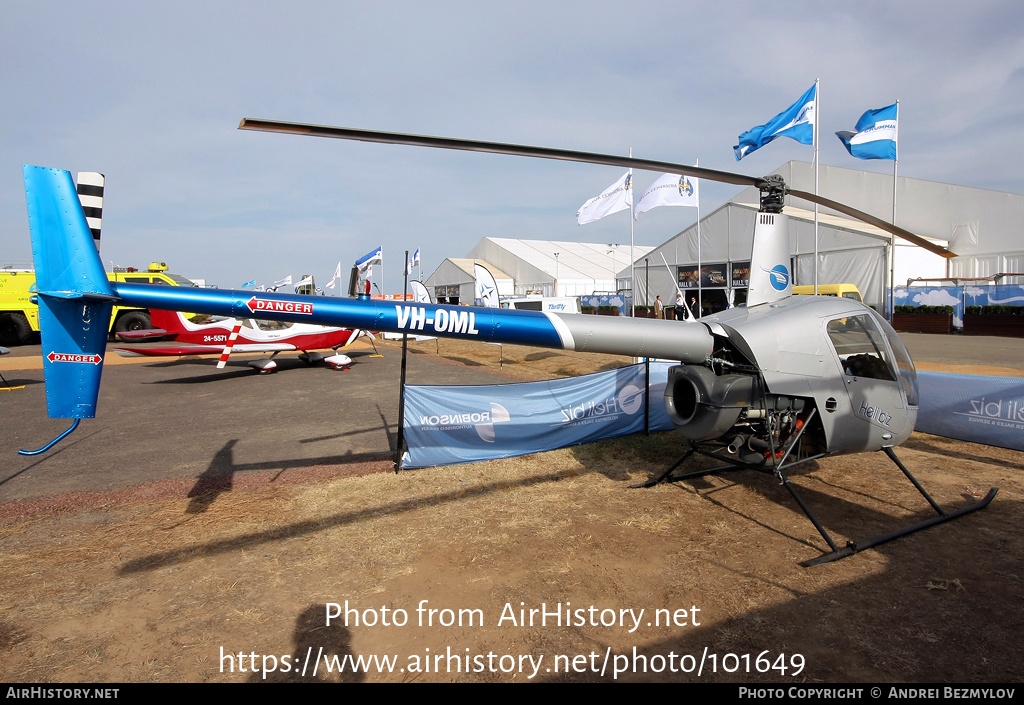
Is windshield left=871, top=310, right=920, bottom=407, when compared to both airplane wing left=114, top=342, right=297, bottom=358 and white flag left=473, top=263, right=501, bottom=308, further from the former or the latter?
airplane wing left=114, top=342, right=297, bottom=358

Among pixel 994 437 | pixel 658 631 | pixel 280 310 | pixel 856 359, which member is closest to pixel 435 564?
pixel 658 631

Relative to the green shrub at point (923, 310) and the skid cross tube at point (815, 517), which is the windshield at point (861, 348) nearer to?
the skid cross tube at point (815, 517)

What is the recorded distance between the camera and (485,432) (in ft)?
27.8

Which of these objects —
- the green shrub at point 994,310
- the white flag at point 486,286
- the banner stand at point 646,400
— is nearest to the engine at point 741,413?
the banner stand at point 646,400

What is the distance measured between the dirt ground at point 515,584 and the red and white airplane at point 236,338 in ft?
38.4

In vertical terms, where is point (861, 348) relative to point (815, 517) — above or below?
above

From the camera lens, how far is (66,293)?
447 cm

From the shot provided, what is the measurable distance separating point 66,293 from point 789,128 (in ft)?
60.0

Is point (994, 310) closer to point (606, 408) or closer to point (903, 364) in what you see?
point (903, 364)

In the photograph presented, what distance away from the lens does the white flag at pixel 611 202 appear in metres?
18.7

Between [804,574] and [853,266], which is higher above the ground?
[853,266]

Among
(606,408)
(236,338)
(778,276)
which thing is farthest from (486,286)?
(778,276)

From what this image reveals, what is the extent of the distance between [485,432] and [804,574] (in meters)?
4.84

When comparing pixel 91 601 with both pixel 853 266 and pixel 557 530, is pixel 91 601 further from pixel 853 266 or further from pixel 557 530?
pixel 853 266
